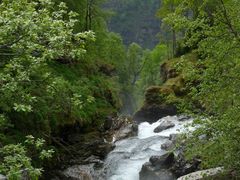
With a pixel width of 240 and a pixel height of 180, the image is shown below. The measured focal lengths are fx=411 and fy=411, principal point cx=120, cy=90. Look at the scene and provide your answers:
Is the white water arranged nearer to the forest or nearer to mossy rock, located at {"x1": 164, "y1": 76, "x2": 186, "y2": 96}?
the forest

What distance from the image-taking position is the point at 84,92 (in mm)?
18859

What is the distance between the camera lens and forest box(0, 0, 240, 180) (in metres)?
6.41

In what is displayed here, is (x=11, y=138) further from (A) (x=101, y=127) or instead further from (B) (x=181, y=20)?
(A) (x=101, y=127)

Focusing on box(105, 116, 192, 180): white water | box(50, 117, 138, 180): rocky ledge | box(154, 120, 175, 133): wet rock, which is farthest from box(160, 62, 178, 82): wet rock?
box(50, 117, 138, 180): rocky ledge

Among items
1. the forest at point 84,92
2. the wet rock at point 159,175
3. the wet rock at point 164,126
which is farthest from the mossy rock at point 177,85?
the wet rock at point 159,175

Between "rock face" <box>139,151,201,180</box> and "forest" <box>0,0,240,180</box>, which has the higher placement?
"forest" <box>0,0,240,180</box>

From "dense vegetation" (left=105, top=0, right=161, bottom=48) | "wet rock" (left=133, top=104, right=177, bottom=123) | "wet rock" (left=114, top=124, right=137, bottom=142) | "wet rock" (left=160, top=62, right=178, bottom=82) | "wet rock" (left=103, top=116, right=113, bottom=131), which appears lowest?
"wet rock" (left=133, top=104, right=177, bottom=123)

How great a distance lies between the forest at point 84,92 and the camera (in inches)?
253

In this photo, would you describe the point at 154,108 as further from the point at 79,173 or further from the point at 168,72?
the point at 79,173

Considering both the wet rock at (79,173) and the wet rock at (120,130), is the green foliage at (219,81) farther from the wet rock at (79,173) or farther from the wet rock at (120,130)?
the wet rock at (120,130)

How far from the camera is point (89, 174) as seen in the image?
17312 millimetres

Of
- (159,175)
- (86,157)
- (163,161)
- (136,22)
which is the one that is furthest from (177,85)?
(136,22)

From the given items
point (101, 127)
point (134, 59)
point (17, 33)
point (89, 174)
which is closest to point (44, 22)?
point (17, 33)

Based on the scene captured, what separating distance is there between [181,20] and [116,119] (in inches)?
690
